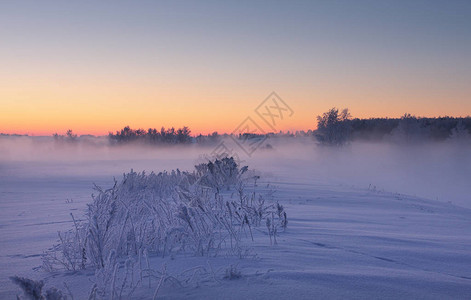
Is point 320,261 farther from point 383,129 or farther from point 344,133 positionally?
point 383,129

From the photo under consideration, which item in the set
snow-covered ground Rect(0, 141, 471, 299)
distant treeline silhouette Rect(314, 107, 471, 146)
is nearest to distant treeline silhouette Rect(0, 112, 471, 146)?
distant treeline silhouette Rect(314, 107, 471, 146)

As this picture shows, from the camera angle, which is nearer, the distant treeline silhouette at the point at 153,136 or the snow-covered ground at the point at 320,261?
the snow-covered ground at the point at 320,261

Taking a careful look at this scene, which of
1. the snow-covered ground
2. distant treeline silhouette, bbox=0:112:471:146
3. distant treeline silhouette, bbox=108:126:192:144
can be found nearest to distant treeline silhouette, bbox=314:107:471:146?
distant treeline silhouette, bbox=0:112:471:146

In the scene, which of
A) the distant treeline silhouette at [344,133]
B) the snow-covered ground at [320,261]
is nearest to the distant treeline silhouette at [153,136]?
the distant treeline silhouette at [344,133]

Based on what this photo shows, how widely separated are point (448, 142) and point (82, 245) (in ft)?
148

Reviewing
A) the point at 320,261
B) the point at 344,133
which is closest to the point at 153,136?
the point at 344,133

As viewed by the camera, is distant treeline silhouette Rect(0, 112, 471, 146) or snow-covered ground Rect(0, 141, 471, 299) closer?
snow-covered ground Rect(0, 141, 471, 299)

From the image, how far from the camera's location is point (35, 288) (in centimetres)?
124

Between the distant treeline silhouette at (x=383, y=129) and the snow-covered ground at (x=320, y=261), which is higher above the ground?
the distant treeline silhouette at (x=383, y=129)

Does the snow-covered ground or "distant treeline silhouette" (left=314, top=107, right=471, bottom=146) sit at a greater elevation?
"distant treeline silhouette" (left=314, top=107, right=471, bottom=146)

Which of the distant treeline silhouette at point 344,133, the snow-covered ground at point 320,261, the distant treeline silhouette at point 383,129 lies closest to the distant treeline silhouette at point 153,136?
the distant treeline silhouette at point 344,133

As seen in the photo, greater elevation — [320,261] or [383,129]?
[383,129]

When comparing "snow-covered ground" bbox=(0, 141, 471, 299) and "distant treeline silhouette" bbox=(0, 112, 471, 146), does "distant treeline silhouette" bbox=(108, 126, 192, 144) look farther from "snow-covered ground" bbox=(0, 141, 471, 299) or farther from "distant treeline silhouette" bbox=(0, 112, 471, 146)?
"snow-covered ground" bbox=(0, 141, 471, 299)

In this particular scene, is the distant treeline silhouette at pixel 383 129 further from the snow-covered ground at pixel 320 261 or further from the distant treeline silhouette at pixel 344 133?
the snow-covered ground at pixel 320 261
